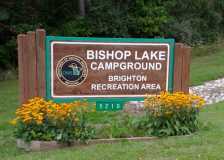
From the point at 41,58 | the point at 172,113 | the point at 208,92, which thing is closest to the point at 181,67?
the point at 172,113

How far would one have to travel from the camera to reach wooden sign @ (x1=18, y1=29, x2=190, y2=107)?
8.33m

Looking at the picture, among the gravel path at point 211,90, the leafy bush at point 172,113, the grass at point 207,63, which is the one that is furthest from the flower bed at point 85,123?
the grass at point 207,63

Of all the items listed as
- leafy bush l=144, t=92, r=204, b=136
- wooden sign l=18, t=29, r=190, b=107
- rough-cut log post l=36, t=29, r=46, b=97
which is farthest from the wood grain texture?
rough-cut log post l=36, t=29, r=46, b=97

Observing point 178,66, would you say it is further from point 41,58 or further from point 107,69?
point 41,58

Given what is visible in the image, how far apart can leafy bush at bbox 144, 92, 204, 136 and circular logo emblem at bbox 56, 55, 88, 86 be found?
106cm

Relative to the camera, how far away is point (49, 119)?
7766mm

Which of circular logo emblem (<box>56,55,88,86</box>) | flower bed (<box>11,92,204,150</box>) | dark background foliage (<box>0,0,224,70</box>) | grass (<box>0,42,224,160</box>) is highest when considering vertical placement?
dark background foliage (<box>0,0,224,70</box>)

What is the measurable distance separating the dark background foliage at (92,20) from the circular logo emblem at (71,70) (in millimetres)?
17131

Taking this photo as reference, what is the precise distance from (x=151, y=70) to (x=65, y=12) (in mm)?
19877

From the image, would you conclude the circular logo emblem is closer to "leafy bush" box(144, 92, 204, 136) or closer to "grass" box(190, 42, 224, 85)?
"leafy bush" box(144, 92, 204, 136)

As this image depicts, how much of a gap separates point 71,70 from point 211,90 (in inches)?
327

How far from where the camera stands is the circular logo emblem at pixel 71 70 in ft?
27.7

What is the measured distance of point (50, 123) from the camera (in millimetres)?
7762

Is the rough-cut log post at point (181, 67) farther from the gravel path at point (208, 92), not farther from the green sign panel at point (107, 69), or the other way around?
the gravel path at point (208, 92)
